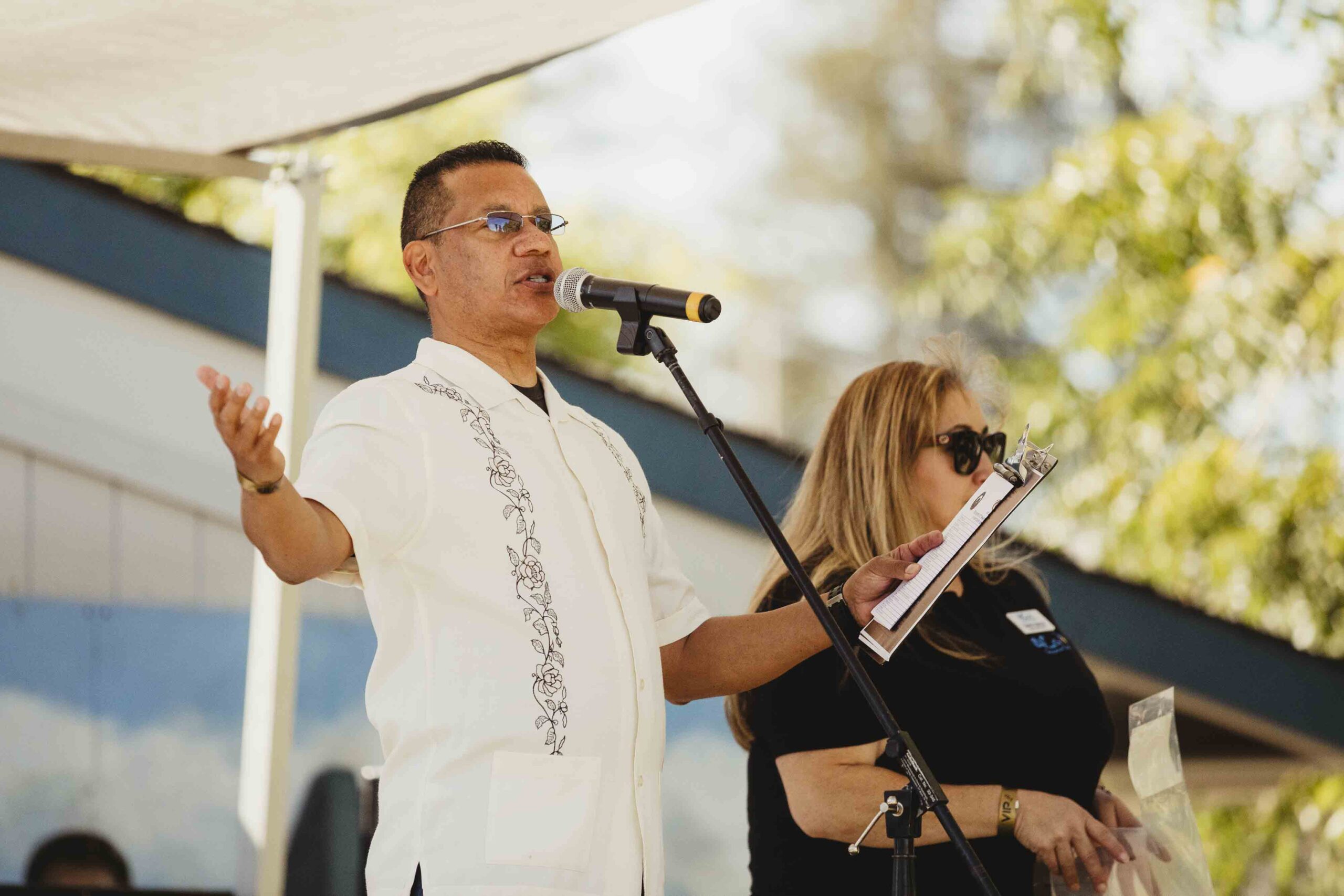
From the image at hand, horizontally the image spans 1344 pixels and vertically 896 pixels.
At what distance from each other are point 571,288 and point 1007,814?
113 cm

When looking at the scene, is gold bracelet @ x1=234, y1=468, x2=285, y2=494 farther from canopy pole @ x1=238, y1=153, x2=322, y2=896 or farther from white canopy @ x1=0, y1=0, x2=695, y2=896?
canopy pole @ x1=238, y1=153, x2=322, y2=896

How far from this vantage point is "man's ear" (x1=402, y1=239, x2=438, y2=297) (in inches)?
90.6

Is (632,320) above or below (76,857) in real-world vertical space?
above

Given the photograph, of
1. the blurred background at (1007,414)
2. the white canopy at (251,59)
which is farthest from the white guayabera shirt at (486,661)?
the blurred background at (1007,414)

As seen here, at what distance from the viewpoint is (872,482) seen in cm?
276

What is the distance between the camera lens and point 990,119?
59.1ft

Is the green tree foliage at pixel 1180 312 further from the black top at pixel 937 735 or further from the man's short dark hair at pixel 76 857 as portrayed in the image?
the man's short dark hair at pixel 76 857

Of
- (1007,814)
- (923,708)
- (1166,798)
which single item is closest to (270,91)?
(923,708)

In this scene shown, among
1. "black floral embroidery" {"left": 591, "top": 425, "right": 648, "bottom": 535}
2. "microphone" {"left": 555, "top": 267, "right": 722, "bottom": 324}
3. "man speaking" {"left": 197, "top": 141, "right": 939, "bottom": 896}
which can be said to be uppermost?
"microphone" {"left": 555, "top": 267, "right": 722, "bottom": 324}

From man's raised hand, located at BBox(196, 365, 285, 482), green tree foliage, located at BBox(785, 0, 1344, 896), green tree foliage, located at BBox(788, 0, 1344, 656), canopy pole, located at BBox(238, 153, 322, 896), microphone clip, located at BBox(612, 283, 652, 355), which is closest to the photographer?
man's raised hand, located at BBox(196, 365, 285, 482)

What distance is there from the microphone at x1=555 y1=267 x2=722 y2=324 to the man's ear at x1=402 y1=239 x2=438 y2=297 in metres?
0.24

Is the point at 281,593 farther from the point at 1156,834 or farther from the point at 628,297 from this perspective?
the point at 1156,834

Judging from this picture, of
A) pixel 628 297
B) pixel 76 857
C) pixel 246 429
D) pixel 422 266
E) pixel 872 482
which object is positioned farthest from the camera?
pixel 76 857

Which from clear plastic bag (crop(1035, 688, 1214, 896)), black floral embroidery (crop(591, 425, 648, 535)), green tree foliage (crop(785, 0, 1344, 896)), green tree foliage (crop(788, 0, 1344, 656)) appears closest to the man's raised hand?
black floral embroidery (crop(591, 425, 648, 535))
